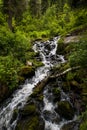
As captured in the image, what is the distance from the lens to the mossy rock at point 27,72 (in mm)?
16234

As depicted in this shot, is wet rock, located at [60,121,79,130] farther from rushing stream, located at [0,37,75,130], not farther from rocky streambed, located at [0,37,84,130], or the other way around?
rushing stream, located at [0,37,75,130]

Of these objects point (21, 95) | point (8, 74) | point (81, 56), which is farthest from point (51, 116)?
point (8, 74)

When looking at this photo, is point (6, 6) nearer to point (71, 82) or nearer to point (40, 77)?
point (40, 77)

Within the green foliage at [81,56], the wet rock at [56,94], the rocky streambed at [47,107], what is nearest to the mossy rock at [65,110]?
the rocky streambed at [47,107]

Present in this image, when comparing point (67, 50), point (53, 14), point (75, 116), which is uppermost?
point (75, 116)

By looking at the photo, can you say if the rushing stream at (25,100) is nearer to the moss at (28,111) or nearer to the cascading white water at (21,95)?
the cascading white water at (21,95)

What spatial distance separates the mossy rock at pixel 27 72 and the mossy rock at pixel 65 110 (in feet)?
15.9

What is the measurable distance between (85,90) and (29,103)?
3029 mm

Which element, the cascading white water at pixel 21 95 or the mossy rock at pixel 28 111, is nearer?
the mossy rock at pixel 28 111

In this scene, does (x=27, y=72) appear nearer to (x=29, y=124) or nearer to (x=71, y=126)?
(x=29, y=124)

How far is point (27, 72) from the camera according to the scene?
1647 cm

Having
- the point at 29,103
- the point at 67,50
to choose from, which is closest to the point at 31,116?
the point at 29,103

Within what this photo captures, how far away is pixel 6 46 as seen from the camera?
1775 cm

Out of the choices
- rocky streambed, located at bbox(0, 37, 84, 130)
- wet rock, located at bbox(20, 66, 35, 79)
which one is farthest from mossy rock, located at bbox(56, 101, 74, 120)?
wet rock, located at bbox(20, 66, 35, 79)
